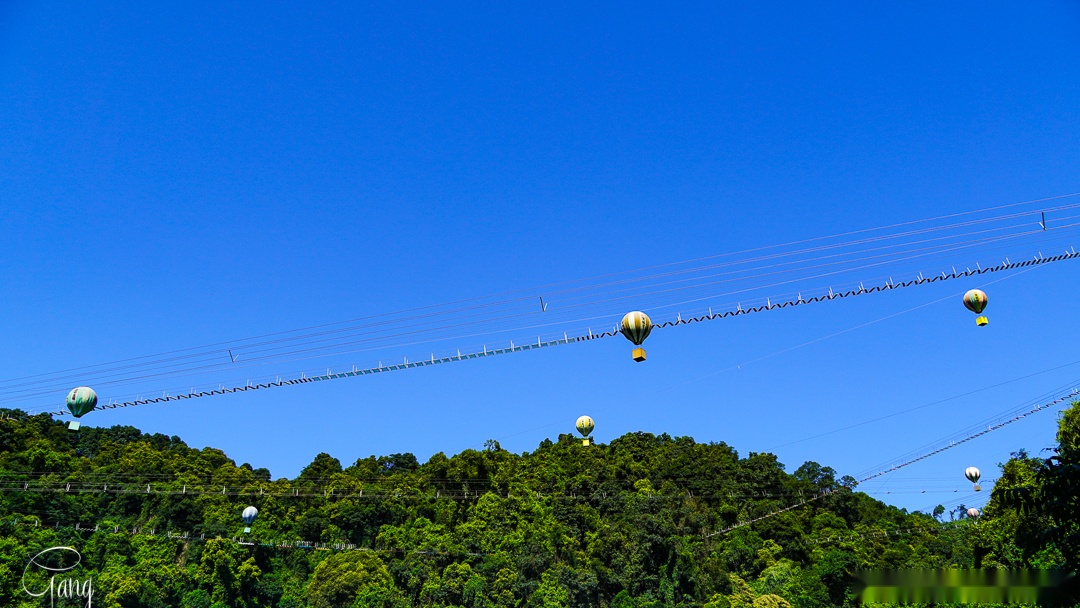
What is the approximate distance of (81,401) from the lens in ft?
67.4

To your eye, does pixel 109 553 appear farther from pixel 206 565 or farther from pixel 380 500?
pixel 380 500

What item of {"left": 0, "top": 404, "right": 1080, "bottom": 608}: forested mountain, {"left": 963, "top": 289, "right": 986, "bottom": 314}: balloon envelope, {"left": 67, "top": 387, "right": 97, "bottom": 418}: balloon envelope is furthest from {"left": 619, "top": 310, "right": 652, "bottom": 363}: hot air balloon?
{"left": 0, "top": 404, "right": 1080, "bottom": 608}: forested mountain

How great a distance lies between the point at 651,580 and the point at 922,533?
17.6 metres

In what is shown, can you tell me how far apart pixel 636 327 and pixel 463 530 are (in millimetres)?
42948

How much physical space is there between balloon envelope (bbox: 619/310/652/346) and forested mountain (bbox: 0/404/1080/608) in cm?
3152

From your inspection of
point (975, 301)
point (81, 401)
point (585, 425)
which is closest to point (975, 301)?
point (975, 301)

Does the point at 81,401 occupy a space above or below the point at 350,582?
above

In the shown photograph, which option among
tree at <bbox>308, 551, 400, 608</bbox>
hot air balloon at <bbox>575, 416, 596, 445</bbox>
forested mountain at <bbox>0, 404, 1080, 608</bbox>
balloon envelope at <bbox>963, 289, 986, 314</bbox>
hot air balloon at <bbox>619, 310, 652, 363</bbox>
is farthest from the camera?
tree at <bbox>308, 551, 400, 608</bbox>

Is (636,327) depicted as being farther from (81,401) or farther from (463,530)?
(463,530)

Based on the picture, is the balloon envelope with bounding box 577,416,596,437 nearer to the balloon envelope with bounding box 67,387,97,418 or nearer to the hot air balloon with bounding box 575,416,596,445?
the hot air balloon with bounding box 575,416,596,445

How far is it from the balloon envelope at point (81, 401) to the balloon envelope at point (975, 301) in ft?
71.0

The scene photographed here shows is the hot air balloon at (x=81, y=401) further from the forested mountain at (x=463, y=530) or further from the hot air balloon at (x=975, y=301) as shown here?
the forested mountain at (x=463, y=530)

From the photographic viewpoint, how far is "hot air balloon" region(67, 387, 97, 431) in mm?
20406

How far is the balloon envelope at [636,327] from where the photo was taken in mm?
18250
